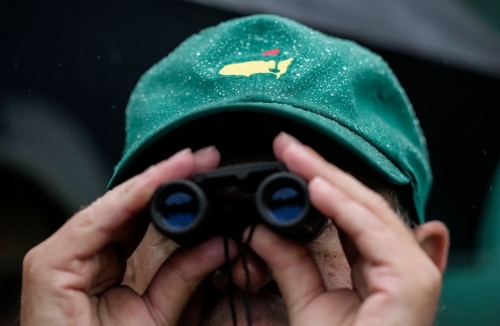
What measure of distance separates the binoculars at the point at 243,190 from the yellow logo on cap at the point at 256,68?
28cm

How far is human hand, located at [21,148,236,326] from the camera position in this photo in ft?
3.04

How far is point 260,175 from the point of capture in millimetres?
903

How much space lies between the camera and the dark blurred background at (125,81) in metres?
2.20

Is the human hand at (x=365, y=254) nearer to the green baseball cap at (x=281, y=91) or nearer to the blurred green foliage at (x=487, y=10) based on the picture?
the green baseball cap at (x=281, y=91)

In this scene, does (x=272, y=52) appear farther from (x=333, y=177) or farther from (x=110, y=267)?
(x=110, y=267)

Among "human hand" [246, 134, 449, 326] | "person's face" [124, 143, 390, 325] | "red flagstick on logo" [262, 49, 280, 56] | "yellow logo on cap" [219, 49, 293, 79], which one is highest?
"red flagstick on logo" [262, 49, 280, 56]

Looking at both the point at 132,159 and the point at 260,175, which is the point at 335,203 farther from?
the point at 132,159

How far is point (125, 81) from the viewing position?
2.30m

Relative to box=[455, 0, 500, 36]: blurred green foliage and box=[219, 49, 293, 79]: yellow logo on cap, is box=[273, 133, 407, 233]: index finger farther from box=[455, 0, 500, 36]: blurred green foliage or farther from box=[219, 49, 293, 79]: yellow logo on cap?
box=[455, 0, 500, 36]: blurred green foliage

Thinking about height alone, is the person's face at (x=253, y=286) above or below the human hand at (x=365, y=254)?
below

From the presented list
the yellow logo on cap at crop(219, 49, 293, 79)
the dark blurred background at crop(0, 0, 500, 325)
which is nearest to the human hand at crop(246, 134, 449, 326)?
the yellow logo on cap at crop(219, 49, 293, 79)

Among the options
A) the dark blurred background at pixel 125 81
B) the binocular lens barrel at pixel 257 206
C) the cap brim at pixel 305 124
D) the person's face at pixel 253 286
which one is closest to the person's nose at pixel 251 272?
the person's face at pixel 253 286

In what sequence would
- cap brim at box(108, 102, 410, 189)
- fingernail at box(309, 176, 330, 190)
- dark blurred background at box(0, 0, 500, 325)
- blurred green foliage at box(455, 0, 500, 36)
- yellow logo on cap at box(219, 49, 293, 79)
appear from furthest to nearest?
blurred green foliage at box(455, 0, 500, 36), dark blurred background at box(0, 0, 500, 325), yellow logo on cap at box(219, 49, 293, 79), cap brim at box(108, 102, 410, 189), fingernail at box(309, 176, 330, 190)

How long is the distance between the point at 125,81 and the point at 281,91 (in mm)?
1382
